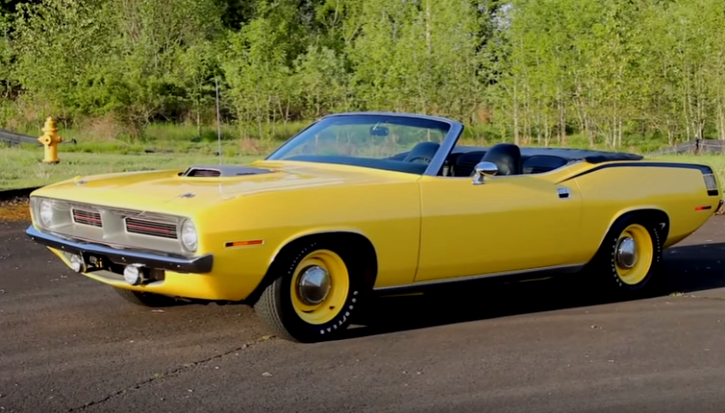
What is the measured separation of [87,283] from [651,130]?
30958 millimetres

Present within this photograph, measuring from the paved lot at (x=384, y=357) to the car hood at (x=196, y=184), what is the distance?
2.67 feet

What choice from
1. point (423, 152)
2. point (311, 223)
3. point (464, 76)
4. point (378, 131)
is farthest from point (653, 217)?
point (464, 76)

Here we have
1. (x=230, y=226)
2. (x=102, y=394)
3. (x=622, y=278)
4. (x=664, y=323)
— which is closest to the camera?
(x=102, y=394)

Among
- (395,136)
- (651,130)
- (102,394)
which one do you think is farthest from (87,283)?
Answer: (651,130)

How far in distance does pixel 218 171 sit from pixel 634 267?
337cm

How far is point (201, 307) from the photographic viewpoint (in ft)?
23.3

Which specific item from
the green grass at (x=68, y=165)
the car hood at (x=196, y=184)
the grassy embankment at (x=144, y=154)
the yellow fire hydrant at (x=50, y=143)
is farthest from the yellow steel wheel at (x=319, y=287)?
the yellow fire hydrant at (x=50, y=143)

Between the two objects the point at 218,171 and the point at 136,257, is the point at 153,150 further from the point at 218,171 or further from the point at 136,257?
the point at 136,257

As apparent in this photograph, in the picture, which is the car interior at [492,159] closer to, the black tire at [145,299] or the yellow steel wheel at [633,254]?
the yellow steel wheel at [633,254]

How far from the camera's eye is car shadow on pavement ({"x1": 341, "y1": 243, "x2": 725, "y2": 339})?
6.86 meters

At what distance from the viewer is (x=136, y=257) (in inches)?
226

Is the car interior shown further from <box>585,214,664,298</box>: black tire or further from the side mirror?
<box>585,214,664,298</box>: black tire

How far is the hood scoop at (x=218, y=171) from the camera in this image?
21.3 ft

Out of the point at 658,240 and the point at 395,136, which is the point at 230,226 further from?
the point at 658,240
